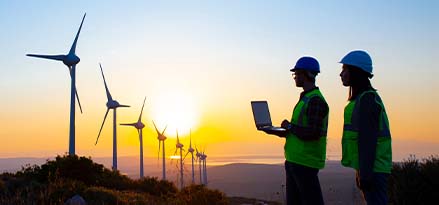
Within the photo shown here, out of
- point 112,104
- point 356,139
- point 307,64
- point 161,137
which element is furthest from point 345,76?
point 161,137

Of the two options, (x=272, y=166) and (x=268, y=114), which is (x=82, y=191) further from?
(x=272, y=166)

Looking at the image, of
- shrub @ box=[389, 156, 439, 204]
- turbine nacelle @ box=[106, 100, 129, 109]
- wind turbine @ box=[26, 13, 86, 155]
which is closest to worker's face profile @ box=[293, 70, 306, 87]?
shrub @ box=[389, 156, 439, 204]

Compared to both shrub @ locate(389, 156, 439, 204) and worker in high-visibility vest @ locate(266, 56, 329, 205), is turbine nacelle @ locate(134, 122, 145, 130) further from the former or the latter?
worker in high-visibility vest @ locate(266, 56, 329, 205)

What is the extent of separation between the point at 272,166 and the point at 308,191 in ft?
564

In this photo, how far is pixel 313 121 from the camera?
19.6 feet

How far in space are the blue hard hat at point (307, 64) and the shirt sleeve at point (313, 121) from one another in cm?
40

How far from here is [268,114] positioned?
652cm

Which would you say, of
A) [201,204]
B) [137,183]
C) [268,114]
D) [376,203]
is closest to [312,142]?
[268,114]

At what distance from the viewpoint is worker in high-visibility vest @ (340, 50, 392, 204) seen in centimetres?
510

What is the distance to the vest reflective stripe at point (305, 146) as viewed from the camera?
6.06m

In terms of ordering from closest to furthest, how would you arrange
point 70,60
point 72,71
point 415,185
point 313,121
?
point 313,121 < point 415,185 < point 72,71 < point 70,60

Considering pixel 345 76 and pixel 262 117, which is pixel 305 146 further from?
pixel 345 76

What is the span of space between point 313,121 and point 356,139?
81 cm

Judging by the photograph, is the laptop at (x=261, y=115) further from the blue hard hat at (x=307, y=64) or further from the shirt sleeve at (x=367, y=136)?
the shirt sleeve at (x=367, y=136)
